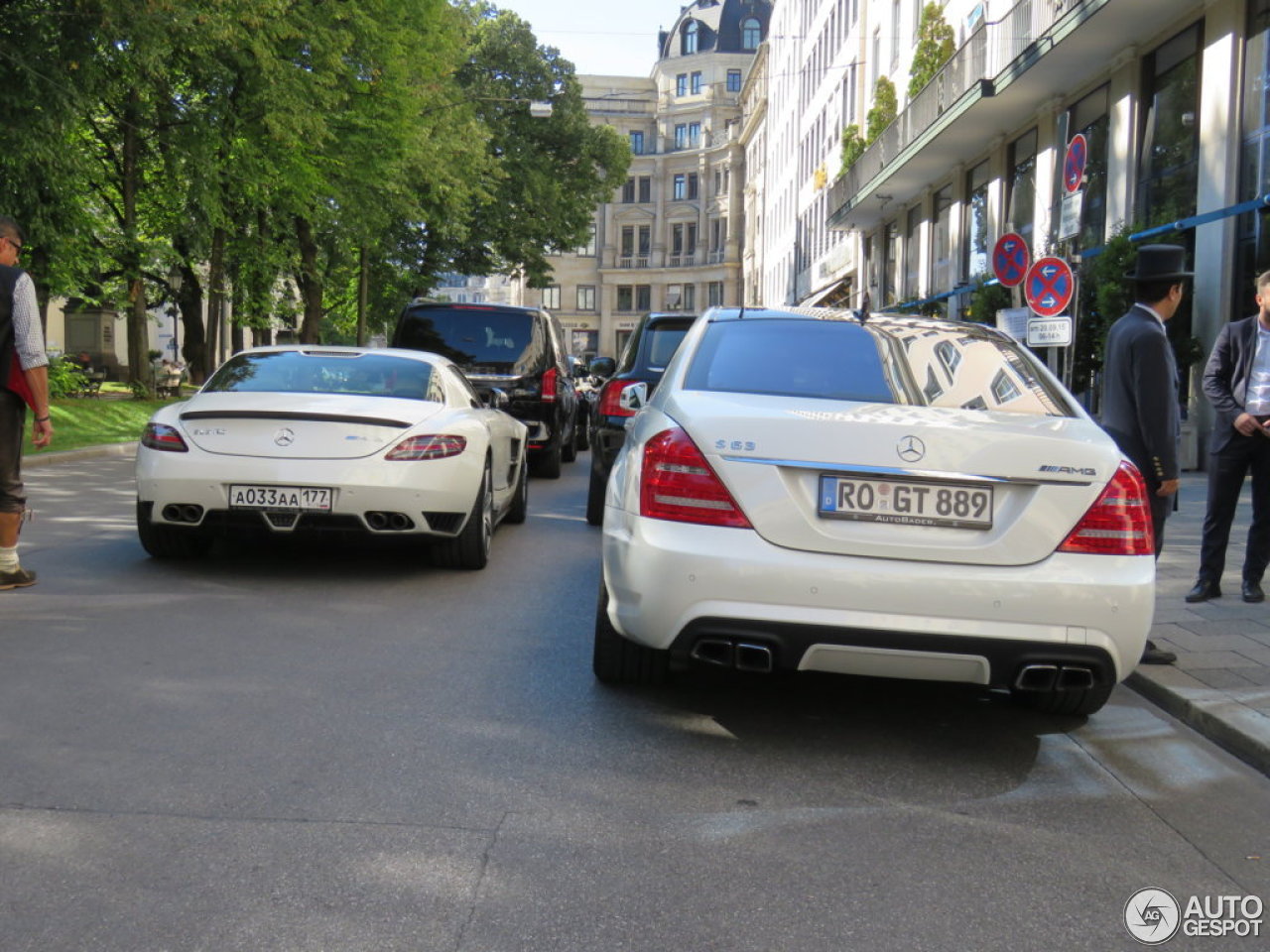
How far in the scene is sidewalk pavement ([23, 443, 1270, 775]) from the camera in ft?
15.6

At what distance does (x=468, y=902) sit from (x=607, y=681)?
213cm

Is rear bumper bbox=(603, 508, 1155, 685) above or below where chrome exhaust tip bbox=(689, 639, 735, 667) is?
above

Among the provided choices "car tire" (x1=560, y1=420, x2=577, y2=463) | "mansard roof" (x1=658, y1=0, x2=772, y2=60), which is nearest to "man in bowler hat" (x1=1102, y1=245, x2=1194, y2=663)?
"car tire" (x1=560, y1=420, x2=577, y2=463)

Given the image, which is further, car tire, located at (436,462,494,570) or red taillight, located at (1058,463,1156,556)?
car tire, located at (436,462,494,570)

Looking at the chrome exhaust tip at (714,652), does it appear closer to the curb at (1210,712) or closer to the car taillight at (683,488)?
the car taillight at (683,488)

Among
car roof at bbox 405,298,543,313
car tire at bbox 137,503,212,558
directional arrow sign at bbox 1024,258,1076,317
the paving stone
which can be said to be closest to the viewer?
the paving stone

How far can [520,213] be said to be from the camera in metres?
48.8

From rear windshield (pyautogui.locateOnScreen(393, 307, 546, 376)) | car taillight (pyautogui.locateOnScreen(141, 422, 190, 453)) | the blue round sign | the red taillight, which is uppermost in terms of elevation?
the blue round sign

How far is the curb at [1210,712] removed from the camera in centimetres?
454

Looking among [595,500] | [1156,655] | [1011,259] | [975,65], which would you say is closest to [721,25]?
[975,65]

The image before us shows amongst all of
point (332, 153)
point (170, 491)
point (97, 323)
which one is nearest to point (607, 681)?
point (170, 491)

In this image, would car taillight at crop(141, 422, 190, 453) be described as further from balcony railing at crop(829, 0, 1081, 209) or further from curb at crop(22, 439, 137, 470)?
balcony railing at crop(829, 0, 1081, 209)

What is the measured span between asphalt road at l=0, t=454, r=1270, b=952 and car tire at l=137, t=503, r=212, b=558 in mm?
1316

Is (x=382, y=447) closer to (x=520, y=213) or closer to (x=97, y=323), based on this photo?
(x=520, y=213)
